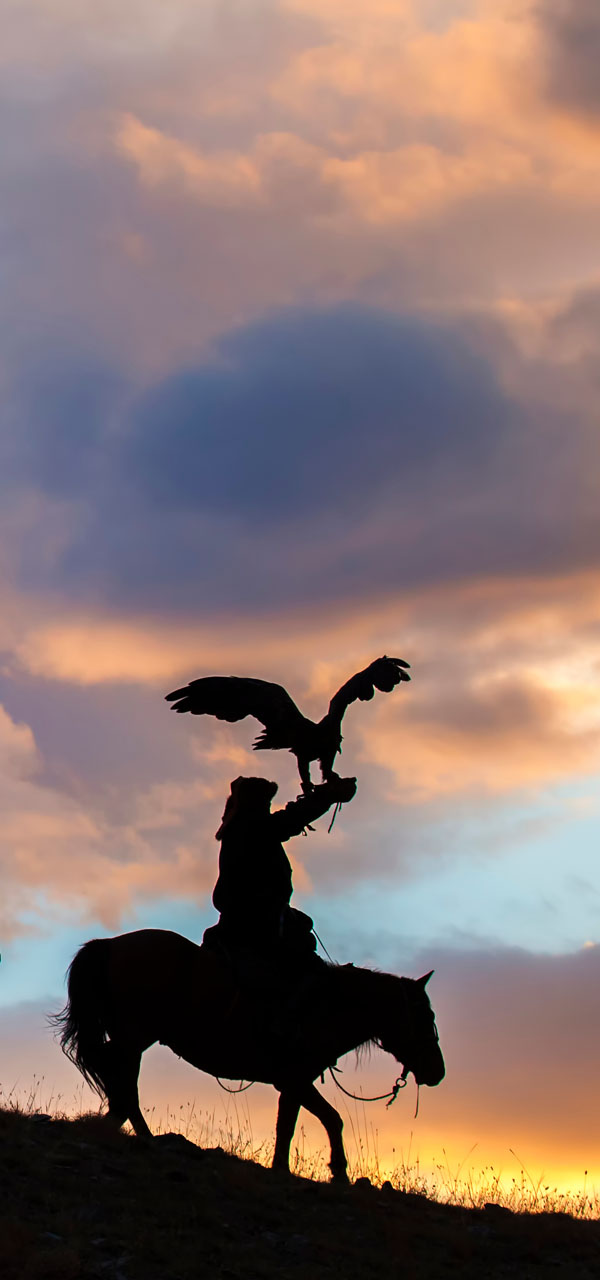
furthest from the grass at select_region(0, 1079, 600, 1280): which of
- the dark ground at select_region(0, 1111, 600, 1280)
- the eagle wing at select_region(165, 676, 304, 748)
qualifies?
the eagle wing at select_region(165, 676, 304, 748)

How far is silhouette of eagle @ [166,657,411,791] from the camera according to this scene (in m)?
15.1

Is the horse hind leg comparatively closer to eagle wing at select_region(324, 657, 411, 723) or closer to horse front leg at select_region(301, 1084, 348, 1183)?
horse front leg at select_region(301, 1084, 348, 1183)

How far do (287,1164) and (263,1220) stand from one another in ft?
7.84

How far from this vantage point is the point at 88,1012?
46.3 ft

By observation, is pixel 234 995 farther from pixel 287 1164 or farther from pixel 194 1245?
pixel 194 1245

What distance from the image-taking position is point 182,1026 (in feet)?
47.0

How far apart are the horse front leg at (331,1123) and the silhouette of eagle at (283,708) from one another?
10.1 feet

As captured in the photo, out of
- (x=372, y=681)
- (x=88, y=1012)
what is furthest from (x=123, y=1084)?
(x=372, y=681)

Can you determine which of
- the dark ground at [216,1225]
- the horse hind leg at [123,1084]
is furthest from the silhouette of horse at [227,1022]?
the dark ground at [216,1225]

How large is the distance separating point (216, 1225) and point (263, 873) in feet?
14.2

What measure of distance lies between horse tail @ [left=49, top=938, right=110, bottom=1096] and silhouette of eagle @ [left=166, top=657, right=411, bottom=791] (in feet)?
8.70

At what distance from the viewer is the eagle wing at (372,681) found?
15.6 m

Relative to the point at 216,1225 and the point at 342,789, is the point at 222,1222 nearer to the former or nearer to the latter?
the point at 216,1225

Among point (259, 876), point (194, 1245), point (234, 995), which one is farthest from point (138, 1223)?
point (259, 876)
